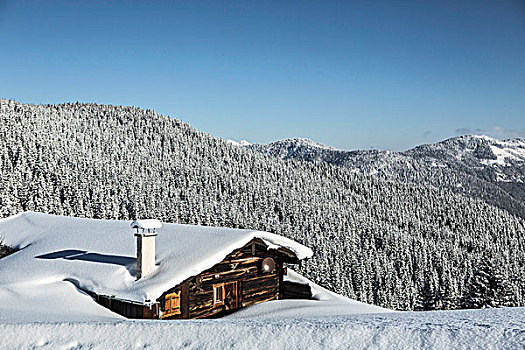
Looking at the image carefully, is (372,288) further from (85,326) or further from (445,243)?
(85,326)

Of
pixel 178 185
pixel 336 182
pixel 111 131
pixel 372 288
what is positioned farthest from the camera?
pixel 111 131

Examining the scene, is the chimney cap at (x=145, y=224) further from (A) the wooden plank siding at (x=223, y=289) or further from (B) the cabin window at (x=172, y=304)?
(B) the cabin window at (x=172, y=304)

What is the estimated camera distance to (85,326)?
486 cm

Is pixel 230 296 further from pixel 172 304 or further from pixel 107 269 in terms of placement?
pixel 107 269

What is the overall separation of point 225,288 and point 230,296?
38 centimetres

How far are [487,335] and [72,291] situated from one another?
1020 centimetres

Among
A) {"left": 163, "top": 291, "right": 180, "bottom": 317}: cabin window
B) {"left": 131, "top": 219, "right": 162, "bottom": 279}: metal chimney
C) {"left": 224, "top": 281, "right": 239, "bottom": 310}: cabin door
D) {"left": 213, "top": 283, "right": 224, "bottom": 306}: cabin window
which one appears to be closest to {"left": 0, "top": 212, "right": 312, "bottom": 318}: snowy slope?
{"left": 131, "top": 219, "right": 162, "bottom": 279}: metal chimney

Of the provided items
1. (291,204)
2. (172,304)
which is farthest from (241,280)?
(291,204)

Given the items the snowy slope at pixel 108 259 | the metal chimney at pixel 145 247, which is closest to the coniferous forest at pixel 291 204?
the snowy slope at pixel 108 259

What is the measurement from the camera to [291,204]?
13088 centimetres

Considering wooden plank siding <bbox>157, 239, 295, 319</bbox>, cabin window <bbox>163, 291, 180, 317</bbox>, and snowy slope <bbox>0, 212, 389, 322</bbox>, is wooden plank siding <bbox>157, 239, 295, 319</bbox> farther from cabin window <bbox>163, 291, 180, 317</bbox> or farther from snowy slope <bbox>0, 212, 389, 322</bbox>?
snowy slope <bbox>0, 212, 389, 322</bbox>

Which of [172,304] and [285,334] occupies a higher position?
[285,334]

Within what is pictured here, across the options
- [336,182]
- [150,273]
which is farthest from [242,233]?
[336,182]

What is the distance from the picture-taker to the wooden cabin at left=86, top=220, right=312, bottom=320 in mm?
10609
